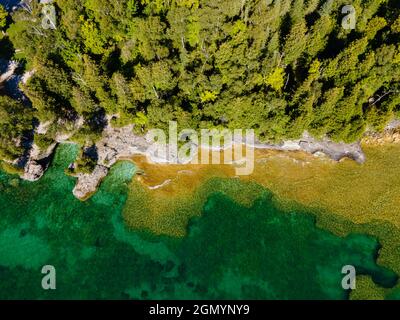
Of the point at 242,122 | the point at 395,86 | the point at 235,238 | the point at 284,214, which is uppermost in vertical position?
the point at 395,86

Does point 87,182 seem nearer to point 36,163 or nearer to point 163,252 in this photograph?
point 36,163

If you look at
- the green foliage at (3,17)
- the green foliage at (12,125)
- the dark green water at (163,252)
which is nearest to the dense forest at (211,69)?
the green foliage at (12,125)

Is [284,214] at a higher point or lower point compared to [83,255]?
higher

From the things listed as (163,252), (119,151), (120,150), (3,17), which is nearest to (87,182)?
(119,151)

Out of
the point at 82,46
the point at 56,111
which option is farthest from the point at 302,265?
the point at 82,46

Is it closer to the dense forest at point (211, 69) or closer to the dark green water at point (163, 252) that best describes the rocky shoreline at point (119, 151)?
the dark green water at point (163, 252)

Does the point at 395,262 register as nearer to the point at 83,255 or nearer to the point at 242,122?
the point at 242,122

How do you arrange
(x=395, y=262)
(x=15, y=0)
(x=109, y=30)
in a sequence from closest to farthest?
(x=395, y=262) < (x=109, y=30) < (x=15, y=0)

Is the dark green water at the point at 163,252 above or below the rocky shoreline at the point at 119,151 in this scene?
below
